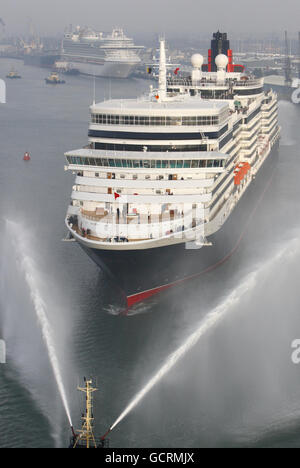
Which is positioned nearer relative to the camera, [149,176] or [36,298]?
[36,298]

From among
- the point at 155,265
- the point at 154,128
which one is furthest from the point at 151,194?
the point at 154,128

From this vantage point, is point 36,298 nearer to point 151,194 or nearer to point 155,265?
point 155,265

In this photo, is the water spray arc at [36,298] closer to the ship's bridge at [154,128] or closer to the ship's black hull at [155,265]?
the ship's black hull at [155,265]

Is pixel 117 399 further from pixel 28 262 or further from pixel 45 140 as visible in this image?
pixel 45 140

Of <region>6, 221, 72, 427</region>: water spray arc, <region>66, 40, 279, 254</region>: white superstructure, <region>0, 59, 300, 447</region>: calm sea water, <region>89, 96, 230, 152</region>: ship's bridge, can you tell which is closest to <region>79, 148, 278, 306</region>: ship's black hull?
<region>66, 40, 279, 254</region>: white superstructure

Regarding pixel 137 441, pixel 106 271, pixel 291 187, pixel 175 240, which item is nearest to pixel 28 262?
pixel 106 271

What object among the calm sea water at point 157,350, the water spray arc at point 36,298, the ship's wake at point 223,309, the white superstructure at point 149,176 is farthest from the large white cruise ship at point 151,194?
the water spray arc at point 36,298
